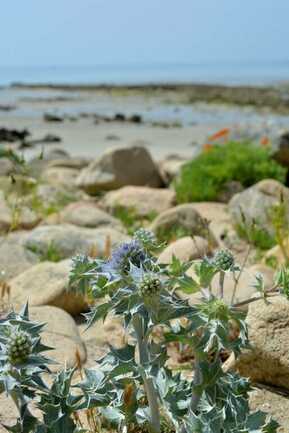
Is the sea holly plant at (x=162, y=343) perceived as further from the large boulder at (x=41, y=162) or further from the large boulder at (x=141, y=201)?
the large boulder at (x=41, y=162)

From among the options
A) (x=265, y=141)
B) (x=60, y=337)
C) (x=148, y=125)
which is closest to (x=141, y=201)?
(x=265, y=141)

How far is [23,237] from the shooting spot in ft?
20.6

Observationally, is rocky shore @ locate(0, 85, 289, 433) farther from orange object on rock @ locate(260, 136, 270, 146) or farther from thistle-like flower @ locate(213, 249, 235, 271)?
orange object on rock @ locate(260, 136, 270, 146)

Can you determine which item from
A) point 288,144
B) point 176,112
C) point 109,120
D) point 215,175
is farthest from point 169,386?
point 176,112

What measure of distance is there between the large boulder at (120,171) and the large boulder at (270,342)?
22.5 ft

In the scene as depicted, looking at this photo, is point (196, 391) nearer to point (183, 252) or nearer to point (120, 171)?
point (183, 252)

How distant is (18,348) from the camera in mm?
2107

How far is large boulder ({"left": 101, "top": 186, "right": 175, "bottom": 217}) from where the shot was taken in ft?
26.8

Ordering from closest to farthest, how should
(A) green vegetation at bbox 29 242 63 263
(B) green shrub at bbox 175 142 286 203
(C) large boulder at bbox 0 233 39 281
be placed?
(C) large boulder at bbox 0 233 39 281
(A) green vegetation at bbox 29 242 63 263
(B) green shrub at bbox 175 142 286 203

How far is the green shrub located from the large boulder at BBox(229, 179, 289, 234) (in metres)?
1.01

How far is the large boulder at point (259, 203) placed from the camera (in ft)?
22.7

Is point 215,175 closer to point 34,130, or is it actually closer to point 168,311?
point 168,311

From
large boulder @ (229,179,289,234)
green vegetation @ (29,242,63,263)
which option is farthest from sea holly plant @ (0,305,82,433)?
large boulder @ (229,179,289,234)

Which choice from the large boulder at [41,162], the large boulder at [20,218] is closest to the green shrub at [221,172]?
the large boulder at [20,218]
